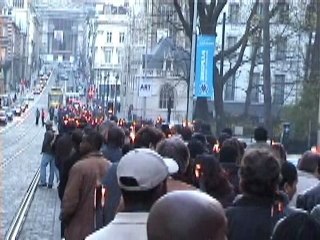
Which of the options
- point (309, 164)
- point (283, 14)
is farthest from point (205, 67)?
point (309, 164)

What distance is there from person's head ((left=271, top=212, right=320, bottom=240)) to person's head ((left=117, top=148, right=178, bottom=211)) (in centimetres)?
75

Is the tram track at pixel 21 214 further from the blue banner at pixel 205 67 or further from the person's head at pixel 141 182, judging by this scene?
the person's head at pixel 141 182

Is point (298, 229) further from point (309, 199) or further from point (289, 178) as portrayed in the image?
point (289, 178)

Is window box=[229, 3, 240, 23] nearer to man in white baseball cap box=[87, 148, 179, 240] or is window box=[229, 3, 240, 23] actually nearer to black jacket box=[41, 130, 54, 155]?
black jacket box=[41, 130, 54, 155]

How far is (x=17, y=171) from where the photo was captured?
3794 cm

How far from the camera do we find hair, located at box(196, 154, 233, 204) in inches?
360

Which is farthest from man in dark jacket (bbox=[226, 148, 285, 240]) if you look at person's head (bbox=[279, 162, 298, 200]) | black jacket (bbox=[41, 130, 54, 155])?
black jacket (bbox=[41, 130, 54, 155])

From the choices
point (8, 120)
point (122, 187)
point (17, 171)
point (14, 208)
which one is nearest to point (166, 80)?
point (8, 120)

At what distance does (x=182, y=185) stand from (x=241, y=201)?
2.90 feet

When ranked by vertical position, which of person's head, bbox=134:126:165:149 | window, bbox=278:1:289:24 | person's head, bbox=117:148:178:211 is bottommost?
person's head, bbox=134:126:165:149

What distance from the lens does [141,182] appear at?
5.33 metres

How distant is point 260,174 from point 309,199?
1991mm

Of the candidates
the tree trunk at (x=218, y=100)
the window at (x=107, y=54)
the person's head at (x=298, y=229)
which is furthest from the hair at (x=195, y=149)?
the window at (x=107, y=54)

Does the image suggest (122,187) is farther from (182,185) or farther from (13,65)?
(13,65)
